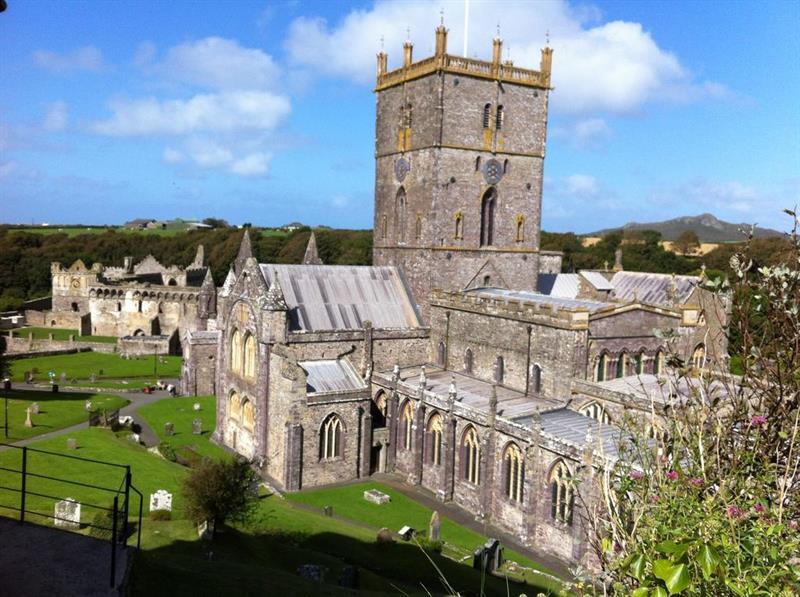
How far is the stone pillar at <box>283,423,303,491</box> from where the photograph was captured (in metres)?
31.2

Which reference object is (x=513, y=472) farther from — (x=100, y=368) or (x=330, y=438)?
(x=100, y=368)

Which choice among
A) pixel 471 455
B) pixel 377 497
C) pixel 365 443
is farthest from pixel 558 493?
pixel 365 443

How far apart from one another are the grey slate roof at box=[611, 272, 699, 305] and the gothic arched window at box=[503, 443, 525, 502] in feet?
68.8

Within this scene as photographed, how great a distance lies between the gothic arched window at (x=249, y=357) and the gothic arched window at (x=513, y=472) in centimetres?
1425

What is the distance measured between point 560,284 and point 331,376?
21478 millimetres

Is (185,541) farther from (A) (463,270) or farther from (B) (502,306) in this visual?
(A) (463,270)

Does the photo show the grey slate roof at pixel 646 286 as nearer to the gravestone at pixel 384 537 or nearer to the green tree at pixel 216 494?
the gravestone at pixel 384 537

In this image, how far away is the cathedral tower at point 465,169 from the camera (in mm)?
36344

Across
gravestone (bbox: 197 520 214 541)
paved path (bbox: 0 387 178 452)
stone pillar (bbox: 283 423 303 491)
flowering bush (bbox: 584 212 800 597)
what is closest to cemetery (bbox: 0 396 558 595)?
gravestone (bbox: 197 520 214 541)

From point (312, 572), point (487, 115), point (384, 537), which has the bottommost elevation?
point (384, 537)

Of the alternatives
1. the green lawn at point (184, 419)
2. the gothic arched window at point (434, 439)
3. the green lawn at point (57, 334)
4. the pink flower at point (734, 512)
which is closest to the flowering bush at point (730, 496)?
the pink flower at point (734, 512)

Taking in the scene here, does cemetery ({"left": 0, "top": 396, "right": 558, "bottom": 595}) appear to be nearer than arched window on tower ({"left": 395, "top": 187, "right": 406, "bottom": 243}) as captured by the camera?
Yes

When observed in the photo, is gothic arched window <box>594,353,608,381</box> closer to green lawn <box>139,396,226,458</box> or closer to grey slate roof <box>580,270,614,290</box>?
grey slate roof <box>580,270,614,290</box>

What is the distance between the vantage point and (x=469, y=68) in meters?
36.4
